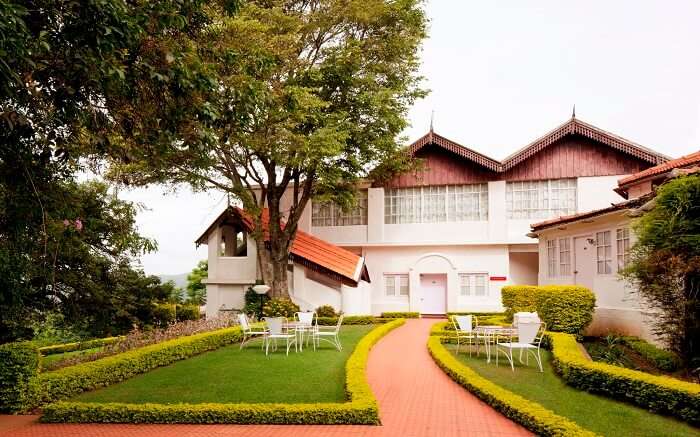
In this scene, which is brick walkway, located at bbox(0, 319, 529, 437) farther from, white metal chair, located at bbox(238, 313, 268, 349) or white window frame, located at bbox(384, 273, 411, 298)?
white window frame, located at bbox(384, 273, 411, 298)

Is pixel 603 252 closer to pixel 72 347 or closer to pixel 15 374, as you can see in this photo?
pixel 15 374

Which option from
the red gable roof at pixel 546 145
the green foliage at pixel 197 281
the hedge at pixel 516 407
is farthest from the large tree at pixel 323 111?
the green foliage at pixel 197 281

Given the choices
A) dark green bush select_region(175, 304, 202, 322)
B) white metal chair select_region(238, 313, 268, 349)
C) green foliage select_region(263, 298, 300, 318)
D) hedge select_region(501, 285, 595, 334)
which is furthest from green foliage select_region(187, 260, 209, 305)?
hedge select_region(501, 285, 595, 334)

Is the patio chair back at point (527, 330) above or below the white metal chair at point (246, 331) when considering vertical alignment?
above

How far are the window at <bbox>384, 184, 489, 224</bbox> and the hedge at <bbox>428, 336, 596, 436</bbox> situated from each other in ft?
56.8

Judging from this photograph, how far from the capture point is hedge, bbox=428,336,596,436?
6932 mm

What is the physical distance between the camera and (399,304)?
2941 cm

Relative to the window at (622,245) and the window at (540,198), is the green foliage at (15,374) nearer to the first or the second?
the window at (622,245)

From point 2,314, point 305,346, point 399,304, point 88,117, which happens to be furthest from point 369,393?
point 399,304

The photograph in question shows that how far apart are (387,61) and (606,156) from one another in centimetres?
1144

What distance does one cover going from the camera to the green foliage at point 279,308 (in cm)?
2269

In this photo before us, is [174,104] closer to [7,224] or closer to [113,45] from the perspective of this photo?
[113,45]

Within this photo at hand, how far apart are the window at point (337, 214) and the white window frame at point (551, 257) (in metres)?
11.3

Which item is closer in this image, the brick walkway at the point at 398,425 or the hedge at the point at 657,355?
the brick walkway at the point at 398,425
